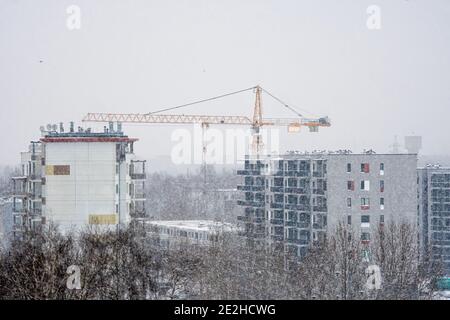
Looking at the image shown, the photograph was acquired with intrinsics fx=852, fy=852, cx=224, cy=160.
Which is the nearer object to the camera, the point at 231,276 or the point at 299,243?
the point at 231,276

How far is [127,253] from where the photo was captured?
22.4 ft

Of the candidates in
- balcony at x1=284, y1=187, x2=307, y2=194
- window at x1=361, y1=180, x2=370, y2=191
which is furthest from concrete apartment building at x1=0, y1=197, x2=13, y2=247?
window at x1=361, y1=180, x2=370, y2=191

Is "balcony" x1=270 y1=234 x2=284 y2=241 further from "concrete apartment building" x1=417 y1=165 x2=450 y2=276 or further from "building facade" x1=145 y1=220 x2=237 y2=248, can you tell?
"concrete apartment building" x1=417 y1=165 x2=450 y2=276

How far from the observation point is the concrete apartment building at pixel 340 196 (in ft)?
34.8

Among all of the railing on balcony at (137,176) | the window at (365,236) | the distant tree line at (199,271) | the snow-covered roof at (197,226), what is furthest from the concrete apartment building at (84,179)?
the window at (365,236)

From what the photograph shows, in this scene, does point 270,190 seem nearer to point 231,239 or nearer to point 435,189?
point 231,239

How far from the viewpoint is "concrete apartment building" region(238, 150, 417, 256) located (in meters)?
10.6

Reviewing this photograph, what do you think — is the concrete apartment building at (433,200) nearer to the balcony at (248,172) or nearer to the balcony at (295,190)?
the balcony at (295,190)

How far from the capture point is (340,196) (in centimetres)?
1074

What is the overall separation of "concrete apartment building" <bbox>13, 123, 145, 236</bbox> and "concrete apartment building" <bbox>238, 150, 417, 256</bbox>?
177cm

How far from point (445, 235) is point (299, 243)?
2804mm

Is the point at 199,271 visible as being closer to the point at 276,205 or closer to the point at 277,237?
the point at 277,237

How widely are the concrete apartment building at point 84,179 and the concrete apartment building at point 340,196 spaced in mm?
1774
